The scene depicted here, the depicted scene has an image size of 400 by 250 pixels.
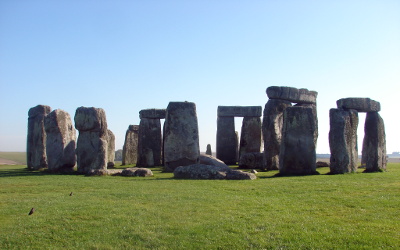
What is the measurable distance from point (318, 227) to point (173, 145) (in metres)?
11.4

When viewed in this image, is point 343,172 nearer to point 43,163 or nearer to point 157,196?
point 157,196

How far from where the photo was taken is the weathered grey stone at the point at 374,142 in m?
17.3

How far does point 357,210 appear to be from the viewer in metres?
7.93

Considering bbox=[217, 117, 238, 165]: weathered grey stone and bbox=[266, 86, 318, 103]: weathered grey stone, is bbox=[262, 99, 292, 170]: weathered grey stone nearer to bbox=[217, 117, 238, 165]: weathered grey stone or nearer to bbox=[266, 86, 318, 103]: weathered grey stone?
bbox=[266, 86, 318, 103]: weathered grey stone

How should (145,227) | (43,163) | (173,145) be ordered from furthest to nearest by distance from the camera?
(43,163) → (173,145) → (145,227)

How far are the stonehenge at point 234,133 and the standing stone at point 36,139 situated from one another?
1137 cm

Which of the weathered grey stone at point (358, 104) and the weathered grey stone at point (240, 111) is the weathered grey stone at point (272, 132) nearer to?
the weathered grey stone at point (358, 104)

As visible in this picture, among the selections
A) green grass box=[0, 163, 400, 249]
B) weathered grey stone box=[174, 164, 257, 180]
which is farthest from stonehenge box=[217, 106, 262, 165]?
green grass box=[0, 163, 400, 249]

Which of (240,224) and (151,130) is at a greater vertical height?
(151,130)

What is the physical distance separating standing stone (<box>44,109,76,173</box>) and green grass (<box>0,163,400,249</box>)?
6.45 metres

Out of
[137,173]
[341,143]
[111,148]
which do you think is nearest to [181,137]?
[137,173]

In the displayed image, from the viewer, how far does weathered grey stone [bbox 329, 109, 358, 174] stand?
1587cm

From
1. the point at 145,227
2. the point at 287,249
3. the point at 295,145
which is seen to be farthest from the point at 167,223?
the point at 295,145

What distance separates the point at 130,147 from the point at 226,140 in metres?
6.71
